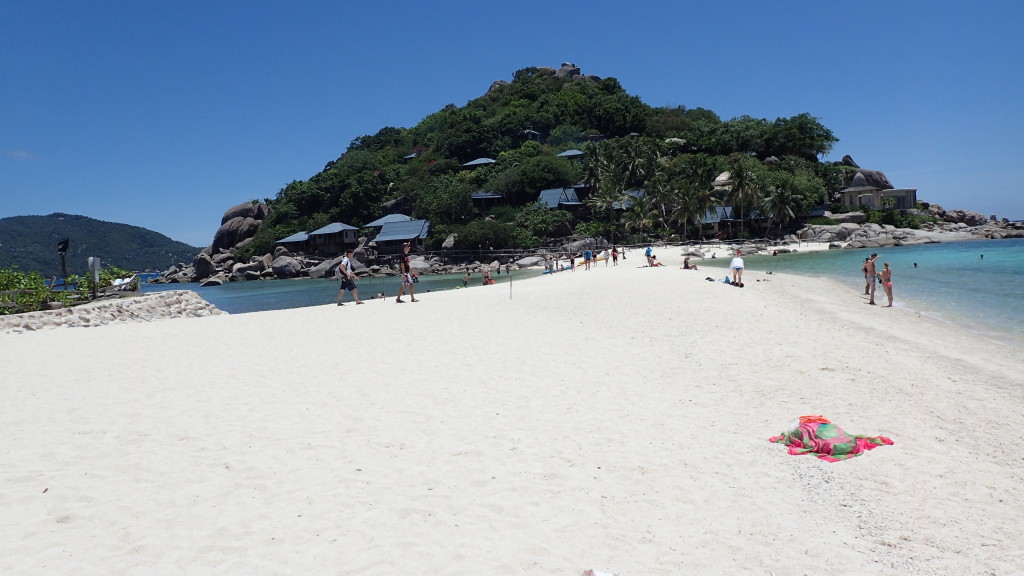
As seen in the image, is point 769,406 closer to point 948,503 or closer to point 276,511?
point 948,503

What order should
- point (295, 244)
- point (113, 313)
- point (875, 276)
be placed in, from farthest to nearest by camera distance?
1. point (295, 244)
2. point (113, 313)
3. point (875, 276)

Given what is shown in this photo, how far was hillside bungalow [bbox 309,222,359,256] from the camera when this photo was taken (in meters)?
64.9

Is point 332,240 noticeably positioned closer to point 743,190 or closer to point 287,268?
point 287,268

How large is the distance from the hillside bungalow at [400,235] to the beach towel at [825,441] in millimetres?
55853

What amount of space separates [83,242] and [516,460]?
18751cm

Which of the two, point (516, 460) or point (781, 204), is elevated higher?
point (781, 204)

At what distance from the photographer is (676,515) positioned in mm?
3957

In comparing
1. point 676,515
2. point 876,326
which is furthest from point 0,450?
point 876,326

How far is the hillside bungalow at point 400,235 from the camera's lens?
196ft

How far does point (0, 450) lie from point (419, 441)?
4.40 meters

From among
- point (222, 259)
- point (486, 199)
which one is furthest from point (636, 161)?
point (222, 259)

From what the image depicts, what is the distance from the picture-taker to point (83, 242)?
481 feet

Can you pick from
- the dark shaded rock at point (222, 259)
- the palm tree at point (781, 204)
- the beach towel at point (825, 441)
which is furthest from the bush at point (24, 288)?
the palm tree at point (781, 204)

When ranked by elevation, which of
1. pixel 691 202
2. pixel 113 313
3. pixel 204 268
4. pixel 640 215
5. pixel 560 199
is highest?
pixel 560 199
